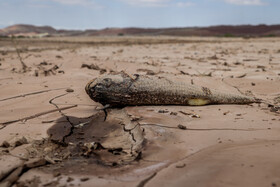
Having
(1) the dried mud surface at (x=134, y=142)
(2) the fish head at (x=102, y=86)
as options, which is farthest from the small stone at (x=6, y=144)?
(2) the fish head at (x=102, y=86)

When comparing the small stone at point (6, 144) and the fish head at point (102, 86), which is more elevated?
the fish head at point (102, 86)

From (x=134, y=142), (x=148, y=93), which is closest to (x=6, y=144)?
(x=134, y=142)

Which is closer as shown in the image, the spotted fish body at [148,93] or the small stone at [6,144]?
the small stone at [6,144]

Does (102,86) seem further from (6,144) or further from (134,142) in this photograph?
(6,144)

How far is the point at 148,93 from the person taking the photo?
3486mm

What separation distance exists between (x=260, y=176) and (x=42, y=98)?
3094mm

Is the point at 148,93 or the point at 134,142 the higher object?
the point at 148,93

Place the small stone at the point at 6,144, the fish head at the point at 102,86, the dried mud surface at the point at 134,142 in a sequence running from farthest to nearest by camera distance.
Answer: the fish head at the point at 102,86 < the small stone at the point at 6,144 < the dried mud surface at the point at 134,142

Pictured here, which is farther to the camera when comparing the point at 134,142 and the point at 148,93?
the point at 148,93

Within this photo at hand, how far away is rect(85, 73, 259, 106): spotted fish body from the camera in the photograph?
3406 millimetres

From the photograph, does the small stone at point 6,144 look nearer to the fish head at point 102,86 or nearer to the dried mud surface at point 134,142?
the dried mud surface at point 134,142

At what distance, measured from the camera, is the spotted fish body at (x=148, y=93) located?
11.2 feet

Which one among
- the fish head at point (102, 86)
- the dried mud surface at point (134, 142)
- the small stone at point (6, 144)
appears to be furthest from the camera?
the fish head at point (102, 86)

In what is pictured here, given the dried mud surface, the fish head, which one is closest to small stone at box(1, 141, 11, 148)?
the dried mud surface
